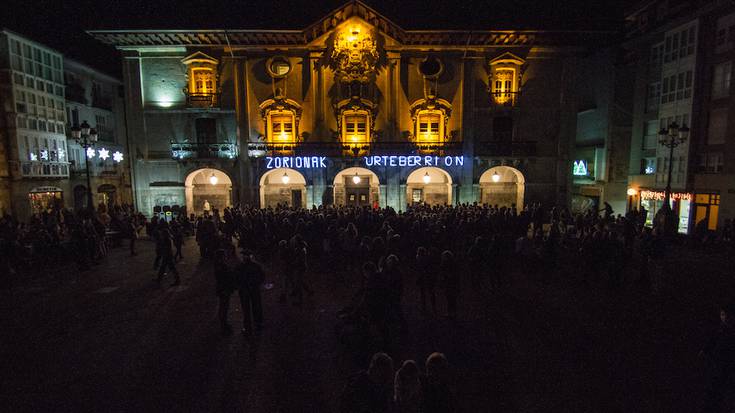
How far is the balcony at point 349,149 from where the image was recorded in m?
25.3

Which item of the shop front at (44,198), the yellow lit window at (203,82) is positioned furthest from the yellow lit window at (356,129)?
the shop front at (44,198)

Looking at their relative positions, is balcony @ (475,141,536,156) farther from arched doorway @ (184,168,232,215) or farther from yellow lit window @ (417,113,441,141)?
arched doorway @ (184,168,232,215)

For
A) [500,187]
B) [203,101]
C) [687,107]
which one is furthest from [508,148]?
[203,101]

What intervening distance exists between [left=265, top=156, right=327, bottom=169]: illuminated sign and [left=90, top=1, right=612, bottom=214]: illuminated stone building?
7 centimetres

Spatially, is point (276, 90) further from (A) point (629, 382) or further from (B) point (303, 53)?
(A) point (629, 382)

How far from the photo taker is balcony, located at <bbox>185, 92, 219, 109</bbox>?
24.6 m

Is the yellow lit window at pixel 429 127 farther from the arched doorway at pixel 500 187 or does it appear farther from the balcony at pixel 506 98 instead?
the arched doorway at pixel 500 187

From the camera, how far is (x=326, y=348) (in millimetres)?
7730

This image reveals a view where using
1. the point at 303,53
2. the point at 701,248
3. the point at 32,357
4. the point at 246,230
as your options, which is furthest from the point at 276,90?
the point at 701,248

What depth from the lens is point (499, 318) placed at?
920cm

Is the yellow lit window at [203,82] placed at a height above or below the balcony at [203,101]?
above

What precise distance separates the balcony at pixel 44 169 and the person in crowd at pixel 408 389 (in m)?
32.9

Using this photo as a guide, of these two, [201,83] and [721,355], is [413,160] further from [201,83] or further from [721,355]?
[721,355]

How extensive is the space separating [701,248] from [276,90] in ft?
85.9
